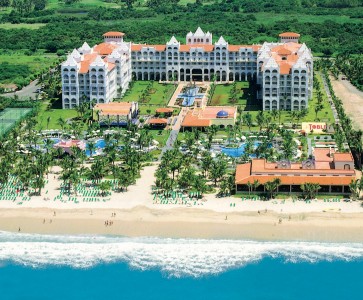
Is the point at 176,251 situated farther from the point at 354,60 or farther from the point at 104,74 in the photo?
the point at 354,60

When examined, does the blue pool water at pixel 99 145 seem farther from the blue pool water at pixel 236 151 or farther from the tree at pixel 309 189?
the tree at pixel 309 189

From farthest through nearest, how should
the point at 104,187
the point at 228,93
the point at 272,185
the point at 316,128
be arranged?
the point at 228,93 < the point at 316,128 < the point at 104,187 < the point at 272,185

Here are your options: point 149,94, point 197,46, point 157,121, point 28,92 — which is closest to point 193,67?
point 197,46

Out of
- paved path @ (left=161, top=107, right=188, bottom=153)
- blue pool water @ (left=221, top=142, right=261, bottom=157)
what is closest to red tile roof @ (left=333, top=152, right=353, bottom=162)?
blue pool water @ (left=221, top=142, right=261, bottom=157)

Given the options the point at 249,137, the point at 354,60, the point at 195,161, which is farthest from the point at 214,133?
the point at 354,60

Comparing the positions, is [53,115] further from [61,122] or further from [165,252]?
[165,252]

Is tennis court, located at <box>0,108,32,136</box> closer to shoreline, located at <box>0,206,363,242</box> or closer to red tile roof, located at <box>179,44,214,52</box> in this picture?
shoreline, located at <box>0,206,363,242</box>

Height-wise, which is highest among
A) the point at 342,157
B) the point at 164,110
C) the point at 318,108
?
the point at 342,157
